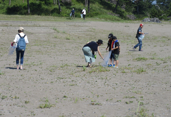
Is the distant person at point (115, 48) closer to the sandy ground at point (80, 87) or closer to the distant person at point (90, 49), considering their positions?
the sandy ground at point (80, 87)

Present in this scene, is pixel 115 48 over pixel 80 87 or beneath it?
over

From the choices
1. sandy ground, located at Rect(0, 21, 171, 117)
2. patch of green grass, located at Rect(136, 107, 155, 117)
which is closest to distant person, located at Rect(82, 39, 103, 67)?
sandy ground, located at Rect(0, 21, 171, 117)

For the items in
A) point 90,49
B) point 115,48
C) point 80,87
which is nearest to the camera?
point 80,87

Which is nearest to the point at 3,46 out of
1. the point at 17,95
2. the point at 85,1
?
the point at 17,95

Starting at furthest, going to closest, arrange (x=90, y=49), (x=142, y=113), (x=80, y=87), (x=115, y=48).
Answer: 1. (x=115, y=48)
2. (x=90, y=49)
3. (x=80, y=87)
4. (x=142, y=113)

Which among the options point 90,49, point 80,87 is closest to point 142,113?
point 80,87

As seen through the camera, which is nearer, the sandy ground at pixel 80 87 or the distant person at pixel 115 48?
the sandy ground at pixel 80 87

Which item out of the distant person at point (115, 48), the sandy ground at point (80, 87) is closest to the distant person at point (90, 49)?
the sandy ground at point (80, 87)

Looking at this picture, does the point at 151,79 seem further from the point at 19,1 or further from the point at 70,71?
the point at 19,1

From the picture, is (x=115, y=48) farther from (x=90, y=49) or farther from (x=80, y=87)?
(x=80, y=87)

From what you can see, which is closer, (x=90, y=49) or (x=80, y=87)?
(x=80, y=87)

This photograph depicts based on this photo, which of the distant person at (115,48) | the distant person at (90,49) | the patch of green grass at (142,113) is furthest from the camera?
the distant person at (115,48)

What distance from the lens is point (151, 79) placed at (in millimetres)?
10797

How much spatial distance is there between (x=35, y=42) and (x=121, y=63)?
941 cm
